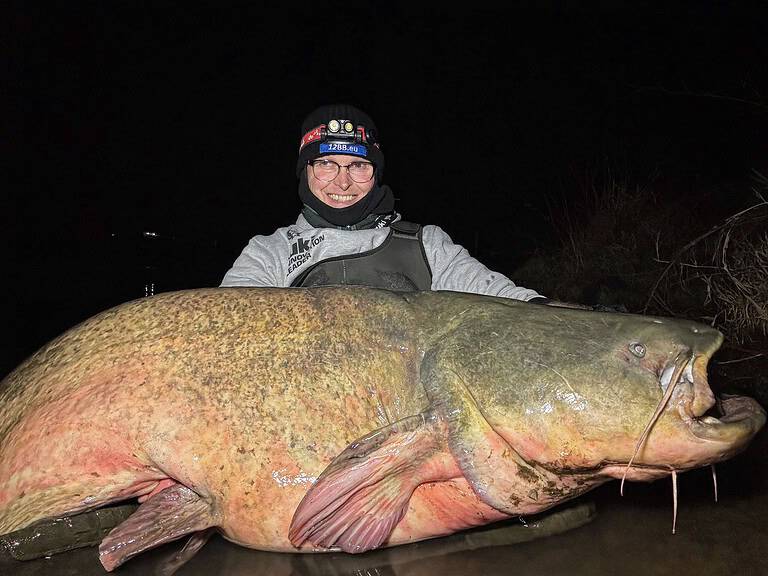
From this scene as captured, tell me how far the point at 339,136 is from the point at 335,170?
0.72 feet

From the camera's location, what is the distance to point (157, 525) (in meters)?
1.96

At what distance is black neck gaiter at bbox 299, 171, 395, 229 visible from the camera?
3.54 meters

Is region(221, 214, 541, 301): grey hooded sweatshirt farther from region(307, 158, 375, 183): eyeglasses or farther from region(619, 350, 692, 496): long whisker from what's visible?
region(619, 350, 692, 496): long whisker

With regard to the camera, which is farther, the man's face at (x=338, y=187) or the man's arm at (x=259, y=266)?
the man's face at (x=338, y=187)

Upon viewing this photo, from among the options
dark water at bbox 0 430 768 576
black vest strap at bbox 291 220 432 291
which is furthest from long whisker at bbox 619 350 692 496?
black vest strap at bbox 291 220 432 291

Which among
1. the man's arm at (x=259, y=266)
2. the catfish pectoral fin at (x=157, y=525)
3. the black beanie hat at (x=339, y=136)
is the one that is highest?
the black beanie hat at (x=339, y=136)

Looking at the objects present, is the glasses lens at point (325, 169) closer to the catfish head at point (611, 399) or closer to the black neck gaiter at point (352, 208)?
the black neck gaiter at point (352, 208)

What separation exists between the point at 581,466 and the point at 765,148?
15.1 meters

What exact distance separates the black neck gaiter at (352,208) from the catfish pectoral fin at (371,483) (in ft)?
6.39

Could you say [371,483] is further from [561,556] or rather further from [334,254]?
[334,254]

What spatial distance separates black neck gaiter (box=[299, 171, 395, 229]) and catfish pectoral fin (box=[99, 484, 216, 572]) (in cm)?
197

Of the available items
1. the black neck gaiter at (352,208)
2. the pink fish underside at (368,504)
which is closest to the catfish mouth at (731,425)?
the pink fish underside at (368,504)

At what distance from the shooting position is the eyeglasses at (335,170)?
11.8 feet

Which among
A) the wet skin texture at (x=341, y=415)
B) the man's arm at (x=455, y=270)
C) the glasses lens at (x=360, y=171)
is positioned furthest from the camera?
the glasses lens at (x=360, y=171)
